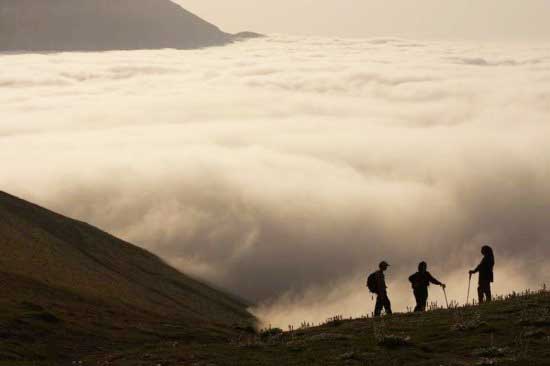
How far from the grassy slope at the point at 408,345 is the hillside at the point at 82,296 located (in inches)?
122

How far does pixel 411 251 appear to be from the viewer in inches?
6540

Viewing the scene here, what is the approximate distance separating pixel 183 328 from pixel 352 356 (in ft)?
37.9

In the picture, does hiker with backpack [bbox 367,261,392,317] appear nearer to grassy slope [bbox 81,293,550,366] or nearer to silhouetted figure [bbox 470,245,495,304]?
silhouetted figure [bbox 470,245,495,304]

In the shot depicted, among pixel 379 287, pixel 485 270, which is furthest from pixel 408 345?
pixel 485 270

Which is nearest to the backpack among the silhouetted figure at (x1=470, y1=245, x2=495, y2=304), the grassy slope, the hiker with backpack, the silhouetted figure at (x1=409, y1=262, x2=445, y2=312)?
the hiker with backpack

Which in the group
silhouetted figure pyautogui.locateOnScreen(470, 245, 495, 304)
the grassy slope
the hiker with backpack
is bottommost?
the grassy slope

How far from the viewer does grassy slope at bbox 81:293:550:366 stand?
1889 cm

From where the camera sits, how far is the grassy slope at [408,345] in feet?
62.0

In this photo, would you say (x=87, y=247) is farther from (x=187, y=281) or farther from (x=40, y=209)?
(x=187, y=281)

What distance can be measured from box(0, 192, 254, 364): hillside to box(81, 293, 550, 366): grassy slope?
3092mm

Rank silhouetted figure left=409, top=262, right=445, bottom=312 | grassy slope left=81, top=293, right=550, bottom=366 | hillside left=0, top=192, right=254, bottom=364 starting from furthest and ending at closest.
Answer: silhouetted figure left=409, top=262, right=445, bottom=312 < hillside left=0, top=192, right=254, bottom=364 < grassy slope left=81, top=293, right=550, bottom=366

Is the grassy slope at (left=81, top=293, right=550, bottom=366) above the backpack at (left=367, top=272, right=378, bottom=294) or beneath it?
beneath

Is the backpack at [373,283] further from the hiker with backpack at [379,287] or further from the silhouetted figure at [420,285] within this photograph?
the silhouetted figure at [420,285]

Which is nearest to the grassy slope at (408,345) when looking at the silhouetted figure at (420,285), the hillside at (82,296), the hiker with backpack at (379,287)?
the silhouetted figure at (420,285)
